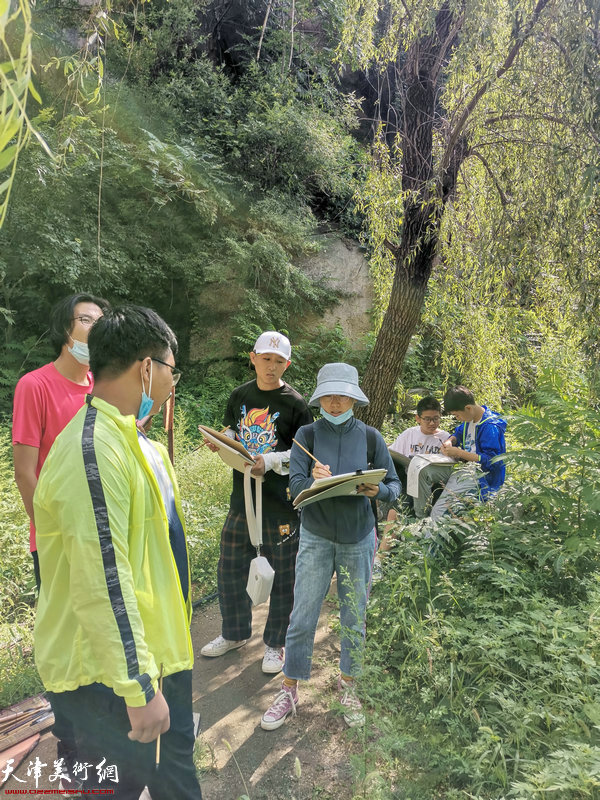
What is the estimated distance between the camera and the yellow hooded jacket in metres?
1.40

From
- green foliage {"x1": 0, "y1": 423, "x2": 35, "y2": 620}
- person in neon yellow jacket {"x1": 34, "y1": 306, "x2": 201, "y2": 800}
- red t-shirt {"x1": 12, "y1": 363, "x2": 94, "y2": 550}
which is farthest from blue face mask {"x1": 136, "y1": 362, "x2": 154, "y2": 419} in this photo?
green foliage {"x1": 0, "y1": 423, "x2": 35, "y2": 620}

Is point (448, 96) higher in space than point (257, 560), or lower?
higher

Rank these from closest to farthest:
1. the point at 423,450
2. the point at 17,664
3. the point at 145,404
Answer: the point at 145,404, the point at 17,664, the point at 423,450

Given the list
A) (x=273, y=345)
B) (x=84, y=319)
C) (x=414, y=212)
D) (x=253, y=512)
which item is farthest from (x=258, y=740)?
(x=414, y=212)

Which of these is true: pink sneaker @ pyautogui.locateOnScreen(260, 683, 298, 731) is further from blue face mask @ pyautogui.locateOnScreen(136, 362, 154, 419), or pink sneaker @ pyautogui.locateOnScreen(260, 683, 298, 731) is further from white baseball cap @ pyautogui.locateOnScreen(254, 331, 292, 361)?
blue face mask @ pyautogui.locateOnScreen(136, 362, 154, 419)

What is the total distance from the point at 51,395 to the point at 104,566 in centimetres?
144

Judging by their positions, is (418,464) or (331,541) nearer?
(331,541)

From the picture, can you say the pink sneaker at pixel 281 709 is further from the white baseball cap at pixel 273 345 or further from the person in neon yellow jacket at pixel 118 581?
the white baseball cap at pixel 273 345

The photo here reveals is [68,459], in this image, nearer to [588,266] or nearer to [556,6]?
[588,266]

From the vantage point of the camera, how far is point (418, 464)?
4.42 meters

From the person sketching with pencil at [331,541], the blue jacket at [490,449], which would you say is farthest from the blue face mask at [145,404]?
the blue jacket at [490,449]

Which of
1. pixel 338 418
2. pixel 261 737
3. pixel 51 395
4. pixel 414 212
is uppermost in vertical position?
pixel 414 212

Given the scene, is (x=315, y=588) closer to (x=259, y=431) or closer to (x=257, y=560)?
(x=257, y=560)

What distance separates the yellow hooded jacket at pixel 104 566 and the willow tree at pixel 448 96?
161 inches
